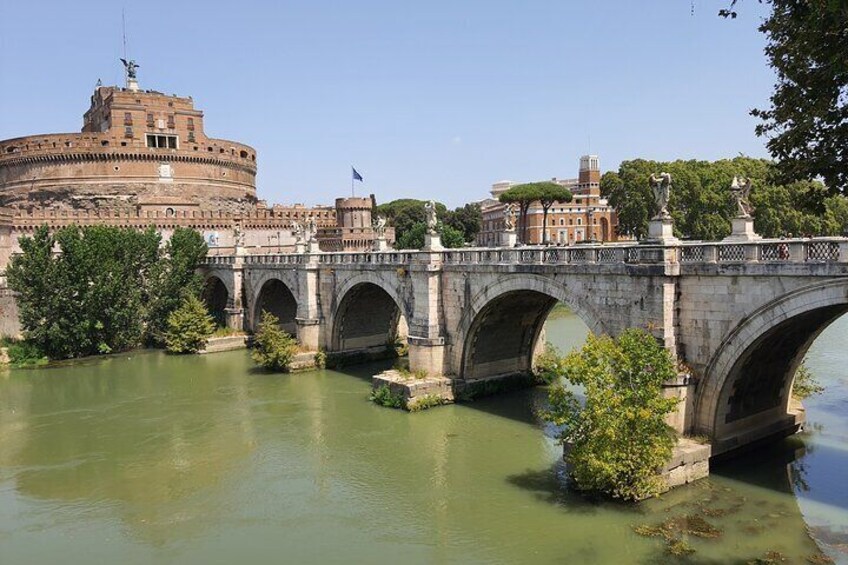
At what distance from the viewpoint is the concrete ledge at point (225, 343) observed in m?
38.6

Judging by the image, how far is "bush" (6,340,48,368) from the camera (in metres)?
35.3

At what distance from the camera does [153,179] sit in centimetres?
5988

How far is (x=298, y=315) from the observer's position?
34.4 m

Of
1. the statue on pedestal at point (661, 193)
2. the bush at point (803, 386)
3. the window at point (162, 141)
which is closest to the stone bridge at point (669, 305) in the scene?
the statue on pedestal at point (661, 193)

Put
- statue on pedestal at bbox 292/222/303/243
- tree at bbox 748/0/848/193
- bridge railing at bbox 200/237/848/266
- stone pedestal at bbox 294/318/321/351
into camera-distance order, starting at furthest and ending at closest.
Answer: statue on pedestal at bbox 292/222/303/243 → stone pedestal at bbox 294/318/321/351 → bridge railing at bbox 200/237/848/266 → tree at bbox 748/0/848/193

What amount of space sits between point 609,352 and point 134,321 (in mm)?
31008

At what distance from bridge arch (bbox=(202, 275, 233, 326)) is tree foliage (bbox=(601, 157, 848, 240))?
1251 inches

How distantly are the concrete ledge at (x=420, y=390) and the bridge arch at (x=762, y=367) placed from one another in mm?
9761

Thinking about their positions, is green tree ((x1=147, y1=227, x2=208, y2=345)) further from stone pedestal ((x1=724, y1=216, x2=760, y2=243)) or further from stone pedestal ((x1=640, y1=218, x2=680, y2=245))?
stone pedestal ((x1=724, y1=216, x2=760, y2=243))

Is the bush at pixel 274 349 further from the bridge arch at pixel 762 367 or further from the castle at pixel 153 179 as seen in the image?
the castle at pixel 153 179

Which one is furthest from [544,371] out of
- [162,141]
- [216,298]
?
[162,141]

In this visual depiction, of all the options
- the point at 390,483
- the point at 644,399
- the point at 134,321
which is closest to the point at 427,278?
the point at 390,483

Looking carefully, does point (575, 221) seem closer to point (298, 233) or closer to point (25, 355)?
point (298, 233)

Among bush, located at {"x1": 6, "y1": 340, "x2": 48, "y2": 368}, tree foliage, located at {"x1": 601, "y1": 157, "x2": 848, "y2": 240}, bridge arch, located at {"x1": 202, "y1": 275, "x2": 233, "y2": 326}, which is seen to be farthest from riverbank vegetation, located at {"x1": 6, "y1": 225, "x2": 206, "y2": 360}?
tree foliage, located at {"x1": 601, "y1": 157, "x2": 848, "y2": 240}
